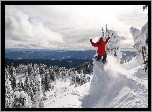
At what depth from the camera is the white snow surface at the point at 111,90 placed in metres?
10.3

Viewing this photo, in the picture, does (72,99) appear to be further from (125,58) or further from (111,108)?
(125,58)

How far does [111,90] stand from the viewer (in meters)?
11.1

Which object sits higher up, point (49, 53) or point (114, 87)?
point (49, 53)

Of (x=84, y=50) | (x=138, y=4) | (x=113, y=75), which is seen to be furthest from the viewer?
(x=113, y=75)

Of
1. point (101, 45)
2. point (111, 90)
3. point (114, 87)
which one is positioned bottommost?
point (111, 90)

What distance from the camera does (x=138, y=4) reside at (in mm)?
9930

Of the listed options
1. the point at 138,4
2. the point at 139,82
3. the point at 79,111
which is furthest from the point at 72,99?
the point at 138,4

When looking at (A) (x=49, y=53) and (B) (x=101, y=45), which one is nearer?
(B) (x=101, y=45)

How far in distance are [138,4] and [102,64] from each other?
118 inches

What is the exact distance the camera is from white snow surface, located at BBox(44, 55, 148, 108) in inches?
406

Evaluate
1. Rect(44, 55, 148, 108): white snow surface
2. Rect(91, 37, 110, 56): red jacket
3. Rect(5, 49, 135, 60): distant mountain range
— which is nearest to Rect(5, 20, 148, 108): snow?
Rect(44, 55, 148, 108): white snow surface

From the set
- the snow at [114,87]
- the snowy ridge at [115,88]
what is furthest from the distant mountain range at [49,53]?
the snowy ridge at [115,88]

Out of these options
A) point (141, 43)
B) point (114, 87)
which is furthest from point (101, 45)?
point (114, 87)

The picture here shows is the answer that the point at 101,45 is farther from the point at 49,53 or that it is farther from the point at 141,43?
the point at 49,53
